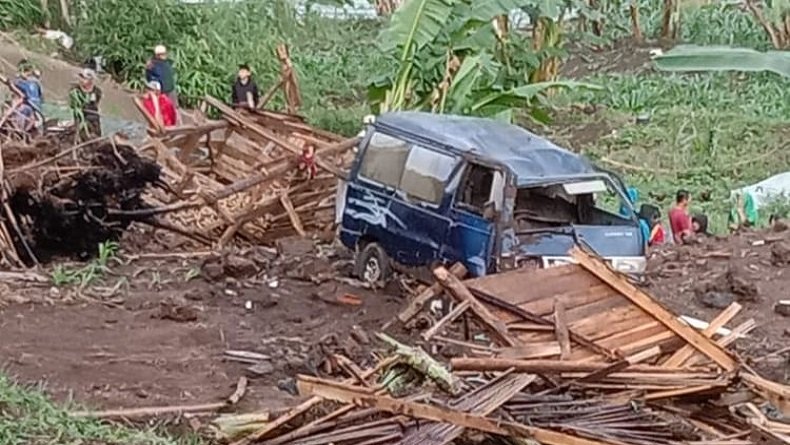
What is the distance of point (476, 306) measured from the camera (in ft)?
26.8

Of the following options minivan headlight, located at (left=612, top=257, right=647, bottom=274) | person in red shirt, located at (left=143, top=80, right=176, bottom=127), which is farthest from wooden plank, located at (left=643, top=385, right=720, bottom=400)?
person in red shirt, located at (left=143, top=80, right=176, bottom=127)

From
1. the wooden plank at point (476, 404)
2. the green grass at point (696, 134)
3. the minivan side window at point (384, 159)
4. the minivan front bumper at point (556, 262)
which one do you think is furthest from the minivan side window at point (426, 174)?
the green grass at point (696, 134)

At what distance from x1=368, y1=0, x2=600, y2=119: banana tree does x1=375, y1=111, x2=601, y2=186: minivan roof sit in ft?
10.3

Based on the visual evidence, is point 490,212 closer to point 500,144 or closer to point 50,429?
point 500,144

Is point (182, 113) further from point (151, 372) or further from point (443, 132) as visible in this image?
point (151, 372)

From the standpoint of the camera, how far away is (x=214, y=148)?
15.3 m

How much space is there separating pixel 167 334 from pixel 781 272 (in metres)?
6.01

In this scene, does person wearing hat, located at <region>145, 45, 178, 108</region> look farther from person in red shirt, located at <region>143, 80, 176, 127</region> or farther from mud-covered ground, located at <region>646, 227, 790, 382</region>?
mud-covered ground, located at <region>646, 227, 790, 382</region>

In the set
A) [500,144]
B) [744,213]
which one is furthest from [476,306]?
[744,213]

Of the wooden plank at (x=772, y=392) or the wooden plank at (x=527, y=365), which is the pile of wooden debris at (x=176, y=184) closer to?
the wooden plank at (x=527, y=365)

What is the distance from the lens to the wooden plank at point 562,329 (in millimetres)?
7875

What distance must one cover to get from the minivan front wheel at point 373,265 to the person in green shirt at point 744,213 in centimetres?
529

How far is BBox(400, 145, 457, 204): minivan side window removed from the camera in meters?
11.8

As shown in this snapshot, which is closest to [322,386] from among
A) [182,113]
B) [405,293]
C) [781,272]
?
[405,293]
